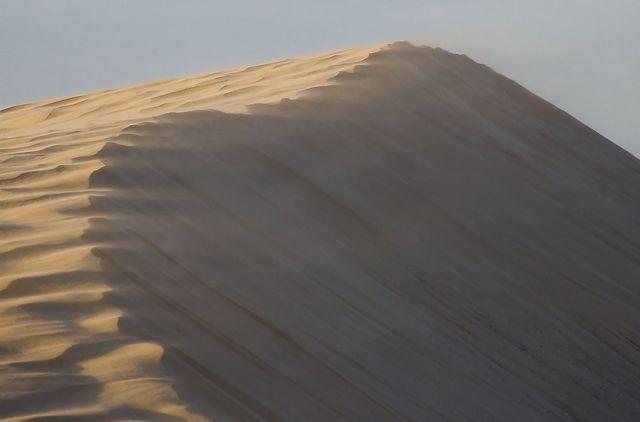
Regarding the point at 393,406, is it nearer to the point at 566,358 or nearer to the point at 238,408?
the point at 238,408

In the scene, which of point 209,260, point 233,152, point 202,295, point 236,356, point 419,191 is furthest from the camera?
point 419,191

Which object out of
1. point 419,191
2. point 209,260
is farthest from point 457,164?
point 209,260

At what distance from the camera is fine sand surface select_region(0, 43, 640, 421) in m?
4.22

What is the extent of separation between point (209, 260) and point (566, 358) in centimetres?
220

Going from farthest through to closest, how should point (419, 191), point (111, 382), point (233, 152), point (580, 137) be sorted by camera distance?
point (580, 137) < point (419, 191) < point (233, 152) < point (111, 382)

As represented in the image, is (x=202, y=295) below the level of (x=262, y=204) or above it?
below

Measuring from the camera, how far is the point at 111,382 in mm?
3893

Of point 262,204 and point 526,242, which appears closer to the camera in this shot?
point 262,204

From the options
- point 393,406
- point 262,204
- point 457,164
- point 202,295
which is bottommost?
point 393,406

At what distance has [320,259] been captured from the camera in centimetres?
574

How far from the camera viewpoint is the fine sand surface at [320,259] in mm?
4223

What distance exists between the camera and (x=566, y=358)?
20.1 ft

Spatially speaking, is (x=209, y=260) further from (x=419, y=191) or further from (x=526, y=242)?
(x=526, y=242)

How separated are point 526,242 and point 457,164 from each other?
2.81ft
